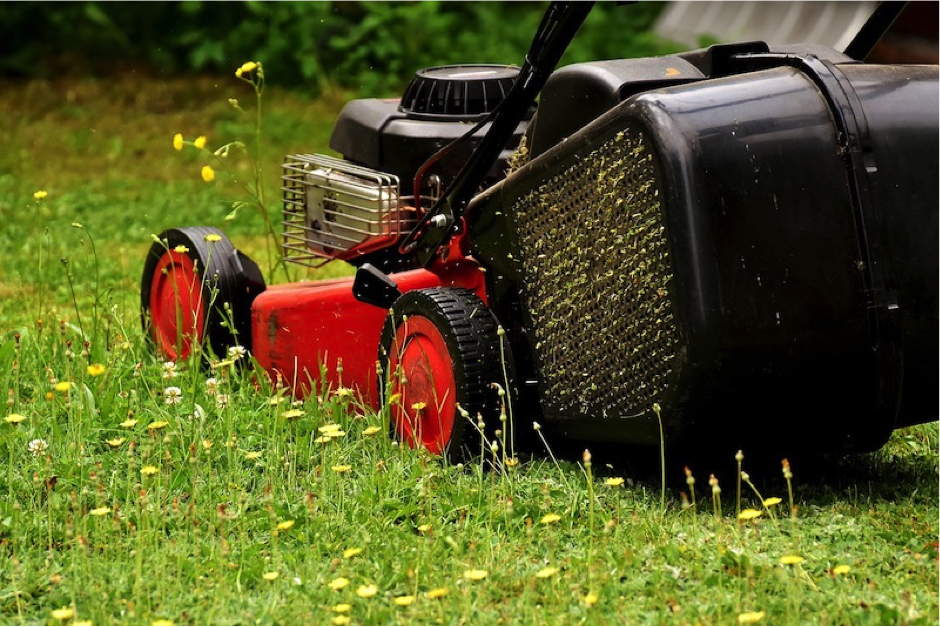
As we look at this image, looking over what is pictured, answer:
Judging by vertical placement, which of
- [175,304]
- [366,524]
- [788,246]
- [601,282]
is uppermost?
[788,246]

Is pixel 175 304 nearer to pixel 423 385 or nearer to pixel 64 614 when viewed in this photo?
pixel 423 385

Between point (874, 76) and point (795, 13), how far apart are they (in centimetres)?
540

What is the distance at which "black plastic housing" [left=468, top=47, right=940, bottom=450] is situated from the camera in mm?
2666

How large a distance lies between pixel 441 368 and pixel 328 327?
1.91 ft

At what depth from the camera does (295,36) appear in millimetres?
8117

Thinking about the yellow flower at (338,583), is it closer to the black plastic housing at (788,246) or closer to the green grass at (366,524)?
the green grass at (366,524)

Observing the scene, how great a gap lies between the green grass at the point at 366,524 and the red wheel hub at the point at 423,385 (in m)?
0.07

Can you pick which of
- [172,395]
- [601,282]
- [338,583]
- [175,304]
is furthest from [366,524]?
[175,304]

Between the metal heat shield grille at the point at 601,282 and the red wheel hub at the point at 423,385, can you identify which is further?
the red wheel hub at the point at 423,385

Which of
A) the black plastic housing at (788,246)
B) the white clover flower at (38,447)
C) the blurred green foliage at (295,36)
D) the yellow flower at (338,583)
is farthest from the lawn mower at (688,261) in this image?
the blurred green foliage at (295,36)

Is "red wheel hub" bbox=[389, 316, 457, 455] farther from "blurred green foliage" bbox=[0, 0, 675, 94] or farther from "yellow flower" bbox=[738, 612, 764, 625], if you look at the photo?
"blurred green foliage" bbox=[0, 0, 675, 94]

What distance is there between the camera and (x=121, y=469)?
3.16 m

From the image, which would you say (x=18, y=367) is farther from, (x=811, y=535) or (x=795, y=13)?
(x=795, y=13)

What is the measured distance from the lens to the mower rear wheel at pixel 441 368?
3.07 metres
